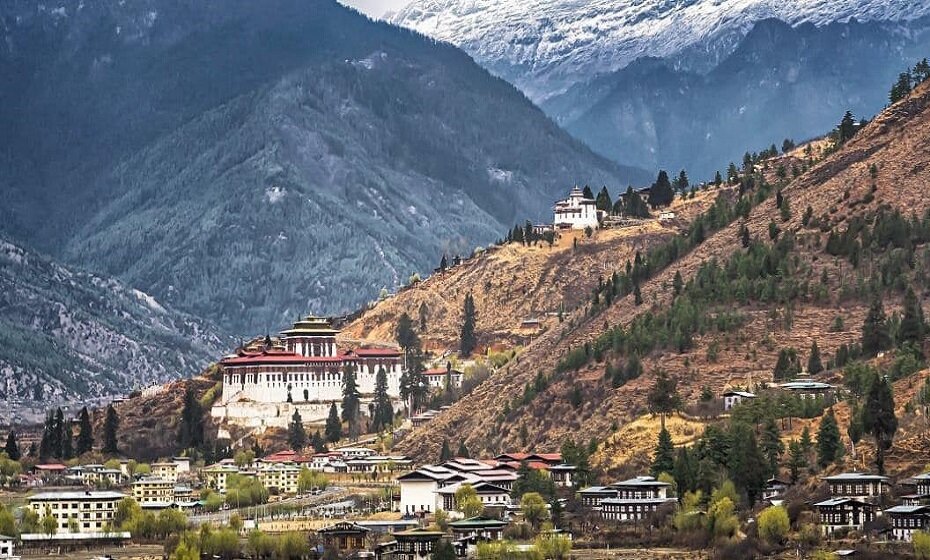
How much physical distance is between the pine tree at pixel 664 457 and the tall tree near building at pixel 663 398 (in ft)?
23.1

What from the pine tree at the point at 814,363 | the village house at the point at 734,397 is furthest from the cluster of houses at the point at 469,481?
the pine tree at the point at 814,363

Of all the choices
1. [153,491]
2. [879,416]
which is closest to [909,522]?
[879,416]

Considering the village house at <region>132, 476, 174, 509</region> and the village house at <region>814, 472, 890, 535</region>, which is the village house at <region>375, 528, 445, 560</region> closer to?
the village house at <region>814, 472, 890, 535</region>

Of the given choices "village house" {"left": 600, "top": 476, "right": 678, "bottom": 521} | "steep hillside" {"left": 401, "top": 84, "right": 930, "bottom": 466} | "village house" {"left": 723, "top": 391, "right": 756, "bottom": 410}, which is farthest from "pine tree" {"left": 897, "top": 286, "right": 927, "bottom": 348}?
"village house" {"left": 600, "top": 476, "right": 678, "bottom": 521}

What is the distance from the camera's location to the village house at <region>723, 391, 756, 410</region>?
171500 millimetres

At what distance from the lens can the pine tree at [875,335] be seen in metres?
174

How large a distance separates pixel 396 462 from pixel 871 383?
160 feet

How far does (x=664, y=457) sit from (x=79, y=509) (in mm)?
35963

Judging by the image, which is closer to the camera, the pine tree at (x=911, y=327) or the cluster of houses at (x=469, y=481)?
the cluster of houses at (x=469, y=481)

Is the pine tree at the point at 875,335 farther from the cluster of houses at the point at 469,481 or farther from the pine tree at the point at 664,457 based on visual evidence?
the cluster of houses at the point at 469,481

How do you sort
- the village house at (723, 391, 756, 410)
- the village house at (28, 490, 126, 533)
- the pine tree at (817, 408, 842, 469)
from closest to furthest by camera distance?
the pine tree at (817, 408, 842, 469)
the village house at (28, 490, 126, 533)
the village house at (723, 391, 756, 410)

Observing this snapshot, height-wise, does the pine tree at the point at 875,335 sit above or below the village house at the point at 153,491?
above

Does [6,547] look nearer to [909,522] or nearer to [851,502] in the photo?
[851,502]

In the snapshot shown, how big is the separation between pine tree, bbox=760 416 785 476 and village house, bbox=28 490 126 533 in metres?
39.8
